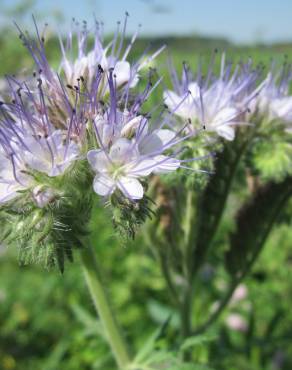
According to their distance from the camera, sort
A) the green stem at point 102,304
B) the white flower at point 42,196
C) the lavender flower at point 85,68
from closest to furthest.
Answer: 1. the white flower at point 42,196
2. the lavender flower at point 85,68
3. the green stem at point 102,304

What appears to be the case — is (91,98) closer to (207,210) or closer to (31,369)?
(207,210)

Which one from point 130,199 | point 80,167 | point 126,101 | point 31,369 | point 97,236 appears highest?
point 126,101

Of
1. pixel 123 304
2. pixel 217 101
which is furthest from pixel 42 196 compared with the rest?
pixel 123 304

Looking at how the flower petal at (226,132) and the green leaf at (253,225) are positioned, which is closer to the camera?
the flower petal at (226,132)

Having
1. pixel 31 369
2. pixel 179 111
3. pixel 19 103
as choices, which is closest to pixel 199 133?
pixel 179 111

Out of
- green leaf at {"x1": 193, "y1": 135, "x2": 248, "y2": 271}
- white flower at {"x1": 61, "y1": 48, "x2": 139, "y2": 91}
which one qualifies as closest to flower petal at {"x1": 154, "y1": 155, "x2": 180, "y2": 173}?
white flower at {"x1": 61, "y1": 48, "x2": 139, "y2": 91}

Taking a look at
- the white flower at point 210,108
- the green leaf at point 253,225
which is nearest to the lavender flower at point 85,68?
the white flower at point 210,108

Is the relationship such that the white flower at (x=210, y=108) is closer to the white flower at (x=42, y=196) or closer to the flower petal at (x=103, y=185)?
the flower petal at (x=103, y=185)
